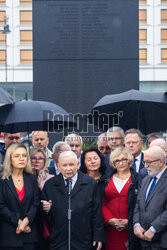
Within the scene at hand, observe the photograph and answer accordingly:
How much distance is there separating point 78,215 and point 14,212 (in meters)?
0.81

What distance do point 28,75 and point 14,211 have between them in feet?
143

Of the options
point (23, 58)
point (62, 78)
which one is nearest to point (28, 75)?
point (23, 58)

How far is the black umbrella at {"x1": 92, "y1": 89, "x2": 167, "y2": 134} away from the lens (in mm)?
7184

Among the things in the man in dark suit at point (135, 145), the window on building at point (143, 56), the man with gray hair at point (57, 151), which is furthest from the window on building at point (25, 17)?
the man in dark suit at point (135, 145)

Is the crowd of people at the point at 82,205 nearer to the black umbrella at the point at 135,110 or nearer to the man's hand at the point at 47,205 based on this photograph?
the man's hand at the point at 47,205

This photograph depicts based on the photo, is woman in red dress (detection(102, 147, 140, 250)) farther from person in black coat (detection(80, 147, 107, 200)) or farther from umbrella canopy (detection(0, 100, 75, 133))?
umbrella canopy (detection(0, 100, 75, 133))

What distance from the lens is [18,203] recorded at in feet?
18.2

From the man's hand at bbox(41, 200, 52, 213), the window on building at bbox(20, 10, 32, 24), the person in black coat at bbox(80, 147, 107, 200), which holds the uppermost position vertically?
the window on building at bbox(20, 10, 32, 24)

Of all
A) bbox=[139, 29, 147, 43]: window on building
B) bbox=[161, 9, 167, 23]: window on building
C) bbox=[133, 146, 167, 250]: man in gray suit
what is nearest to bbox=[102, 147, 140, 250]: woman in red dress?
bbox=[133, 146, 167, 250]: man in gray suit

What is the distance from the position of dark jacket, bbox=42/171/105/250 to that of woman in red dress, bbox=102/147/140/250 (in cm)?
25

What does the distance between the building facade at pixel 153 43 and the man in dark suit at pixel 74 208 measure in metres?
42.3

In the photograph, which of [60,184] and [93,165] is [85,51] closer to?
[93,165]

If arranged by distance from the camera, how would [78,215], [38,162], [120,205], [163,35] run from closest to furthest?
[78,215] < [120,205] < [38,162] < [163,35]

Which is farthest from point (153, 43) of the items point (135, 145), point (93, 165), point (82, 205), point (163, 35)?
point (82, 205)
